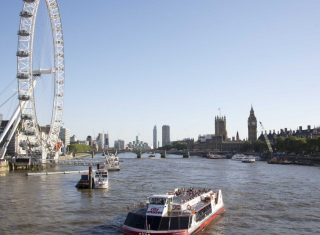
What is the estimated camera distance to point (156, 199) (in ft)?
96.2

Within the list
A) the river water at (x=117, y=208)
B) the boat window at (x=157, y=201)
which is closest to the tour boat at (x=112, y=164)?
the river water at (x=117, y=208)

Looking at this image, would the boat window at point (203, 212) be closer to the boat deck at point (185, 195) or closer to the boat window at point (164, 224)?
the boat deck at point (185, 195)

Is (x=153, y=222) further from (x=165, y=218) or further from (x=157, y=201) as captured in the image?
(x=157, y=201)

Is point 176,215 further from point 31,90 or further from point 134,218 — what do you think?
point 31,90

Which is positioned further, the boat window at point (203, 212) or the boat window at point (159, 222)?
the boat window at point (203, 212)

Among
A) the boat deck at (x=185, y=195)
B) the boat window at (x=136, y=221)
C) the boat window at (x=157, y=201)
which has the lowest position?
the boat window at (x=136, y=221)

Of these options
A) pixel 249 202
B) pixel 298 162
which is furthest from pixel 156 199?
pixel 298 162

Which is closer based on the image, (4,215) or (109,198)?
(4,215)

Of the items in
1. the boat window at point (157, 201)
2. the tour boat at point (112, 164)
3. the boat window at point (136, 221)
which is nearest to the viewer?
the boat window at point (136, 221)

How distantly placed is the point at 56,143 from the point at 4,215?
250 ft

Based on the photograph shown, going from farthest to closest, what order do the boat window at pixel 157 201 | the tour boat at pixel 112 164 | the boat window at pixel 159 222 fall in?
the tour boat at pixel 112 164 → the boat window at pixel 157 201 → the boat window at pixel 159 222

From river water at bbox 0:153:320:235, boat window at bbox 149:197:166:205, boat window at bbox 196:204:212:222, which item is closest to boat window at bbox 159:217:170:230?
boat window at bbox 149:197:166:205

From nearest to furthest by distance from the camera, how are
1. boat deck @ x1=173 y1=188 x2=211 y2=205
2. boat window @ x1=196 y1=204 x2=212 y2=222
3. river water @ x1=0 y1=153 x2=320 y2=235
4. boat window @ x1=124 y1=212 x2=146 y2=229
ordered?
A: boat window @ x1=124 y1=212 x2=146 y2=229 < boat window @ x1=196 y1=204 x2=212 y2=222 < river water @ x1=0 y1=153 x2=320 y2=235 < boat deck @ x1=173 y1=188 x2=211 y2=205

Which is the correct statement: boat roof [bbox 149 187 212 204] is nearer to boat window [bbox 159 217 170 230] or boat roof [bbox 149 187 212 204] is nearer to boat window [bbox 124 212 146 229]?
boat window [bbox 159 217 170 230]
